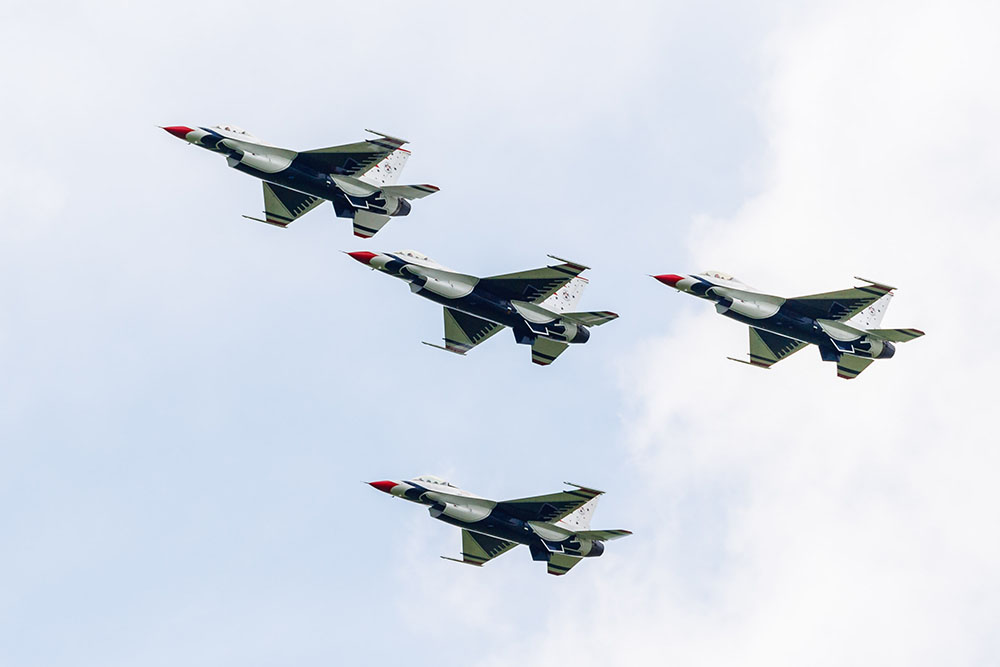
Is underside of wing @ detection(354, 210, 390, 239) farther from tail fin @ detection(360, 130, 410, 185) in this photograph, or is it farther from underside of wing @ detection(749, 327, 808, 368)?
underside of wing @ detection(749, 327, 808, 368)

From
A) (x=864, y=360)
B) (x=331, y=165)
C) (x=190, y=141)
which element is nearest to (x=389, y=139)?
(x=331, y=165)

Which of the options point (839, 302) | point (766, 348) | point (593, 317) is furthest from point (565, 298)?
point (839, 302)

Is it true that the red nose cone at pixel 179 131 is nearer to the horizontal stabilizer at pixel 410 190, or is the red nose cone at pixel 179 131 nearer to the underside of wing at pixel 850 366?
the horizontal stabilizer at pixel 410 190

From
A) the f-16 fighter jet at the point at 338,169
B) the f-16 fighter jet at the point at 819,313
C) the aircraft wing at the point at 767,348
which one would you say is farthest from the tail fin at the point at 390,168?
the aircraft wing at the point at 767,348

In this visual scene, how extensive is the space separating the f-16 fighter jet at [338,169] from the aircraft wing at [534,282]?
23.5 feet

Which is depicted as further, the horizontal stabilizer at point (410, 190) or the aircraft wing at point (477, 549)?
the aircraft wing at point (477, 549)

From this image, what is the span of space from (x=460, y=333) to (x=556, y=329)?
26.4ft

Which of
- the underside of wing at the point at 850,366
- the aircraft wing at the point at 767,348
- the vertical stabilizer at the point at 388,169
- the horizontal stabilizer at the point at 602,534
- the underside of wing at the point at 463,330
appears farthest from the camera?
the aircraft wing at the point at 767,348

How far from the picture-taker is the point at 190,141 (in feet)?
368

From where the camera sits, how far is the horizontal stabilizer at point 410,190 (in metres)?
114

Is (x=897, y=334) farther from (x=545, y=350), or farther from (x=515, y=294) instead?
(x=515, y=294)

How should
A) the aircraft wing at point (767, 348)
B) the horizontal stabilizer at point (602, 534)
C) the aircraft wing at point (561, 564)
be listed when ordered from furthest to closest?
the aircraft wing at point (767, 348), the aircraft wing at point (561, 564), the horizontal stabilizer at point (602, 534)

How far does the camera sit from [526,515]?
112 m

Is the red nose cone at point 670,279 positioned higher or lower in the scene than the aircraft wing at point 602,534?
higher
